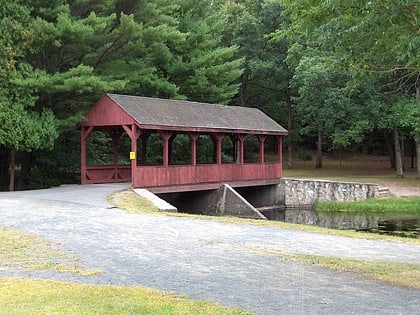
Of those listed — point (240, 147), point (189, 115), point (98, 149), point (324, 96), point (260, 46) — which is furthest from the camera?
point (260, 46)

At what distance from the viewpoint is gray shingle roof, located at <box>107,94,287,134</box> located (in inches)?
854

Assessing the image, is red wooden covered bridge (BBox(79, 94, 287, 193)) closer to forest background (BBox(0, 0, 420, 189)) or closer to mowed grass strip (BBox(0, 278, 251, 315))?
forest background (BBox(0, 0, 420, 189))

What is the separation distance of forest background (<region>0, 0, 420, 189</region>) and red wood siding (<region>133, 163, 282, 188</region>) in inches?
148

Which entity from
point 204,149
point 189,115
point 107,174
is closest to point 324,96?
point 204,149

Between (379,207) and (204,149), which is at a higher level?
(204,149)

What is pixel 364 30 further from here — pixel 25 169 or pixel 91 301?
pixel 25 169

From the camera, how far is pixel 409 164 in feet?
162

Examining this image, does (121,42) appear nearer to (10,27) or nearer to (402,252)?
(10,27)

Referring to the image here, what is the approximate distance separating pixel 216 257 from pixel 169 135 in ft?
43.9

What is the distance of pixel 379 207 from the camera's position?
2545cm

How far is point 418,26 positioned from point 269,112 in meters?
39.9

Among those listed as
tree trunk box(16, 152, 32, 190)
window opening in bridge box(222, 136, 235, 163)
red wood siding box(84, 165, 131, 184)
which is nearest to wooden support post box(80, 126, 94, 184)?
red wood siding box(84, 165, 131, 184)

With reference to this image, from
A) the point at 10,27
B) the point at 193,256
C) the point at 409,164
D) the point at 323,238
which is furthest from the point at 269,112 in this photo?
the point at 193,256

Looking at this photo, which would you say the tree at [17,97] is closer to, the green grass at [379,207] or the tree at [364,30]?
the green grass at [379,207]
